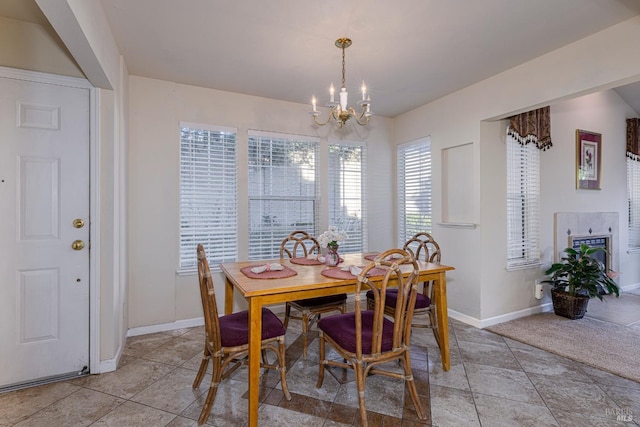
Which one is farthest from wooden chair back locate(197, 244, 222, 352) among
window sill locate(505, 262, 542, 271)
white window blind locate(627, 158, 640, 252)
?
white window blind locate(627, 158, 640, 252)

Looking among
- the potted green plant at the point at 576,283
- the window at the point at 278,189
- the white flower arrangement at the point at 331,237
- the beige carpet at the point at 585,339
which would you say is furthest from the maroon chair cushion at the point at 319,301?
the potted green plant at the point at 576,283

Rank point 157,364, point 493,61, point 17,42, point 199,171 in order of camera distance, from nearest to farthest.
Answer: point 17,42 < point 157,364 < point 493,61 < point 199,171

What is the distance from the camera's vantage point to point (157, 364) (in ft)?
8.34

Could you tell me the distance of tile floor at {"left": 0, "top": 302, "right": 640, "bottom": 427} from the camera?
186 centimetres

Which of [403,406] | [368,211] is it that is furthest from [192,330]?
[368,211]

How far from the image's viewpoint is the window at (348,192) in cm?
418

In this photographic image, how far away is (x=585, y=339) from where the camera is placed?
300 centimetres

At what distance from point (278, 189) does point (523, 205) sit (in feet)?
9.62

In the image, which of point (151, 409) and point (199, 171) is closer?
point (151, 409)

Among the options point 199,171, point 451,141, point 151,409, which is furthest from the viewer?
point 451,141

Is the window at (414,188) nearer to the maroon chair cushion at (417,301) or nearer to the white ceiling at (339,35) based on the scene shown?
the white ceiling at (339,35)

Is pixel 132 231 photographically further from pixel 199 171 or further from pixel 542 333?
pixel 542 333

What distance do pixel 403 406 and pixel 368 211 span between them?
271cm

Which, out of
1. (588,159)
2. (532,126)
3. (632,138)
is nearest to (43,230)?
(532,126)
